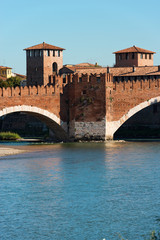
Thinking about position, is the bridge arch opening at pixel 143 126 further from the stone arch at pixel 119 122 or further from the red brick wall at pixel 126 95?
the red brick wall at pixel 126 95

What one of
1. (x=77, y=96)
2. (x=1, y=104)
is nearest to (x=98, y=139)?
(x=77, y=96)

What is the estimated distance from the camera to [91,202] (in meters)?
17.2

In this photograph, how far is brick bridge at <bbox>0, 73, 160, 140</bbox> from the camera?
113ft

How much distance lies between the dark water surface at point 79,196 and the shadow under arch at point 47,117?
529cm

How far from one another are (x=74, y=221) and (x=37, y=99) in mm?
18780

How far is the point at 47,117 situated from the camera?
34.5 metres

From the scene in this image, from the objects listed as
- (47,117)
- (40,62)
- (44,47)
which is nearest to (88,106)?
(47,117)

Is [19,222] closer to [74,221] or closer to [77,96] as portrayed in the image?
[74,221]

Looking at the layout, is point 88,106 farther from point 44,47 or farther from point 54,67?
point 54,67

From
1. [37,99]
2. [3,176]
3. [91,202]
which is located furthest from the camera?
[37,99]

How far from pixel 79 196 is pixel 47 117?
16.8 meters

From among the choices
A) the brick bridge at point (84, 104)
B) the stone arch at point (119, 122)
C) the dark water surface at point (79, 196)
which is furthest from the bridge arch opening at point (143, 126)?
the dark water surface at point (79, 196)

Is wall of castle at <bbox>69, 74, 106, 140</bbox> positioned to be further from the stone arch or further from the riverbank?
the riverbank

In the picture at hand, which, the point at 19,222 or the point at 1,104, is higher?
the point at 1,104
